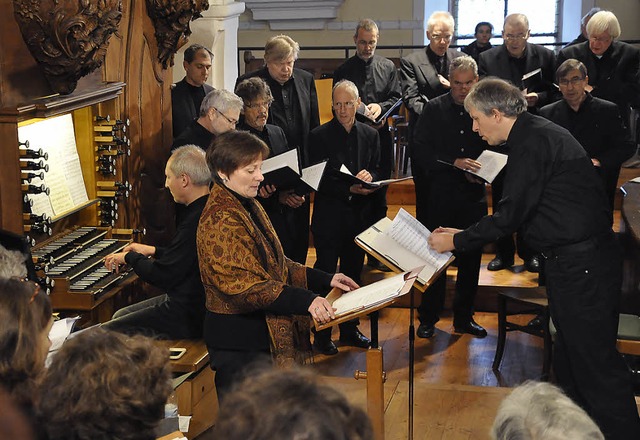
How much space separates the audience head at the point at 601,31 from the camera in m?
7.57

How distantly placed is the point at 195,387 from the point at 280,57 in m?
2.68

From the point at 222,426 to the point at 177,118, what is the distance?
5.06 metres

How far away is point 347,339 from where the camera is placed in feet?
20.7

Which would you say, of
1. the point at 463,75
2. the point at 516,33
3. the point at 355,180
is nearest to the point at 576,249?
Answer: the point at 355,180

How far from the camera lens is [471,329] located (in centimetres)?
643

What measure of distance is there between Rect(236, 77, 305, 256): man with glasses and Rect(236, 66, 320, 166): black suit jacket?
359mm

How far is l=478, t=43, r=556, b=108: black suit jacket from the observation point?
7.59 metres

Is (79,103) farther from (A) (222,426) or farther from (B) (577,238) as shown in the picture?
(A) (222,426)

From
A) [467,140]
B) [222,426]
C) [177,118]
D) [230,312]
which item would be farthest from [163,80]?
[222,426]

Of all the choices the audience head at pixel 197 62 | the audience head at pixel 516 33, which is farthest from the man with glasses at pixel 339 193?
the audience head at pixel 516 33

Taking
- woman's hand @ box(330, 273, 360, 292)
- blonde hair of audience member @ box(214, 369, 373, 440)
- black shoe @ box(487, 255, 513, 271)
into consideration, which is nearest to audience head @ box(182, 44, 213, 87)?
black shoe @ box(487, 255, 513, 271)

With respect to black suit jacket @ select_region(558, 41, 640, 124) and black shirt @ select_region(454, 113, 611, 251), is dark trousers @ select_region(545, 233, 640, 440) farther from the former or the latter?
black suit jacket @ select_region(558, 41, 640, 124)

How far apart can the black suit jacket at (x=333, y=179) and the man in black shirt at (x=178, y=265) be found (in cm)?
158

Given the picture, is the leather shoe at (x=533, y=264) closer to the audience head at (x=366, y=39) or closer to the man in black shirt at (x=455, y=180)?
the man in black shirt at (x=455, y=180)
